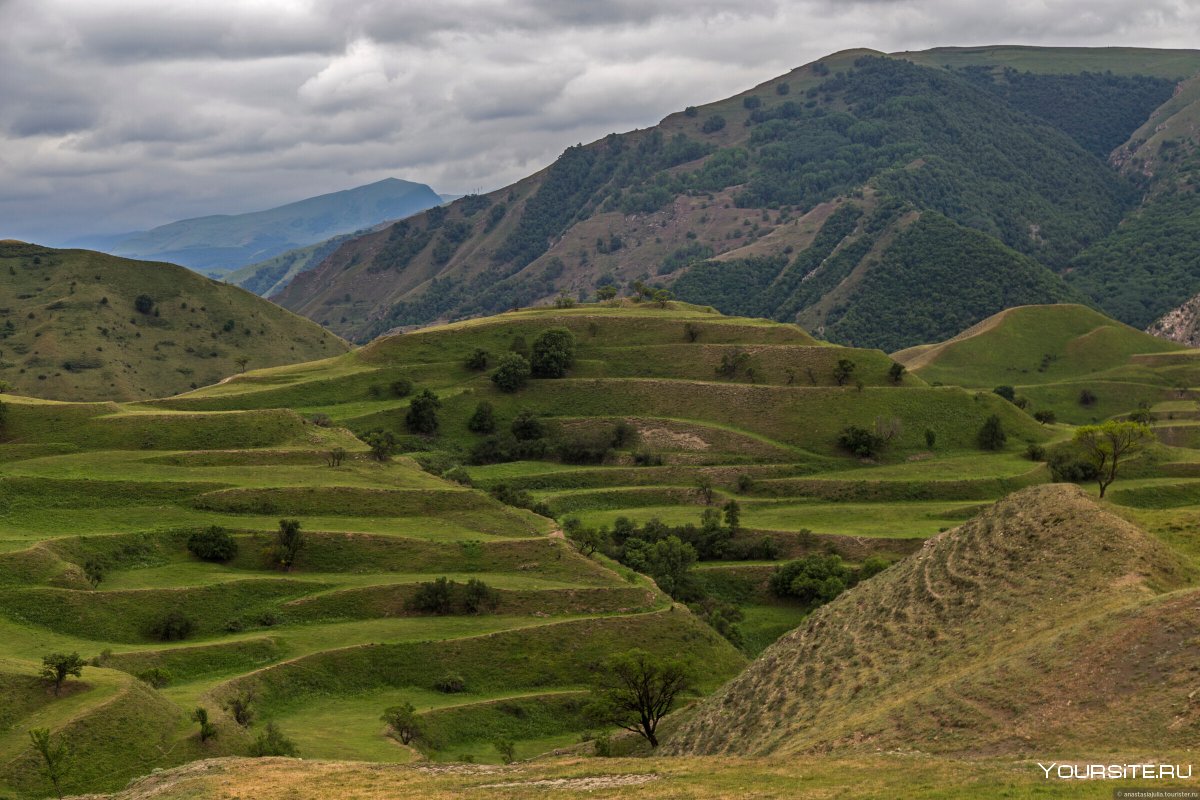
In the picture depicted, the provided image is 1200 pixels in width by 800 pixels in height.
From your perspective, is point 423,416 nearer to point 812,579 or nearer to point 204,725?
point 812,579

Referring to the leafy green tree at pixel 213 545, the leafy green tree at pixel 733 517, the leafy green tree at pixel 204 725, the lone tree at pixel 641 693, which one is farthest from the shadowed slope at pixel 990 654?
the leafy green tree at pixel 733 517

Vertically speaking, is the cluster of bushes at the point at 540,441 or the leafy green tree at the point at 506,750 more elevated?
the cluster of bushes at the point at 540,441

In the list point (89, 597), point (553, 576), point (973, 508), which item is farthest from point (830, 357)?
point (89, 597)

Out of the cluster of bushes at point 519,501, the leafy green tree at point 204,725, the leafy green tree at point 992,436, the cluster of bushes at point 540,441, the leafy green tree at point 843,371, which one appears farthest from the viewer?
the leafy green tree at point 843,371

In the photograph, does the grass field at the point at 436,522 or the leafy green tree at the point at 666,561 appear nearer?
the grass field at the point at 436,522

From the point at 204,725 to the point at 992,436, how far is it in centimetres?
10979

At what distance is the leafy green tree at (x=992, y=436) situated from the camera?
453 feet

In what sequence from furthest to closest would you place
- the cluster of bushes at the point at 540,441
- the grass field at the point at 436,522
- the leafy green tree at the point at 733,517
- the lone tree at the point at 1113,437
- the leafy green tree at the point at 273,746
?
the cluster of bushes at the point at 540,441 → the leafy green tree at the point at 733,517 → the lone tree at the point at 1113,437 → the grass field at the point at 436,522 → the leafy green tree at the point at 273,746

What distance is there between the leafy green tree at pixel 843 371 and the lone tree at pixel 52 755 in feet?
375

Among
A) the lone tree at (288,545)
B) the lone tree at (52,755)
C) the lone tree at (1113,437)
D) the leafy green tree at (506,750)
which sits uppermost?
the lone tree at (1113,437)

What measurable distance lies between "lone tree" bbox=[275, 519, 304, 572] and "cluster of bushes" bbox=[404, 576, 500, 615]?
34.3 ft

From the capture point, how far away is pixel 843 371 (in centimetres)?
14775

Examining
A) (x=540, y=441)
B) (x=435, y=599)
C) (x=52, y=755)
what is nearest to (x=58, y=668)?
(x=52, y=755)

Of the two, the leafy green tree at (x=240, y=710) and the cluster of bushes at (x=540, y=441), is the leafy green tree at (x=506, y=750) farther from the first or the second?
the cluster of bushes at (x=540, y=441)
